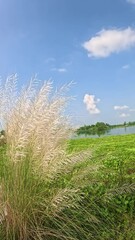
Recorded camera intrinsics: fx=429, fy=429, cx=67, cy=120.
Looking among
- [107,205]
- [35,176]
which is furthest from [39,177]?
[107,205]

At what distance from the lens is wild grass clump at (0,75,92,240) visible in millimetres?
3535

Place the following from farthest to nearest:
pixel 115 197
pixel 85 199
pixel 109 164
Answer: pixel 109 164, pixel 115 197, pixel 85 199

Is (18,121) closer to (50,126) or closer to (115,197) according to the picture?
(50,126)

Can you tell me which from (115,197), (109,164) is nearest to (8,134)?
(115,197)

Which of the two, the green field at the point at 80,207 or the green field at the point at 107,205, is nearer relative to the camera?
the green field at the point at 80,207

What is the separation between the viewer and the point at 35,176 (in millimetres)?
3635

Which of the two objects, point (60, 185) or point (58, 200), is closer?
point (58, 200)

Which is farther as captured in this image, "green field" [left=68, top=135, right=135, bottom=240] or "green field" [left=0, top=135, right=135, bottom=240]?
"green field" [left=68, top=135, right=135, bottom=240]

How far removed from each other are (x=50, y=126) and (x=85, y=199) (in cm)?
100

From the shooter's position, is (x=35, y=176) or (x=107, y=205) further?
(x=107, y=205)

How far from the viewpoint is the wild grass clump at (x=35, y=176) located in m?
3.54

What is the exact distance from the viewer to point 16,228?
3.60 m

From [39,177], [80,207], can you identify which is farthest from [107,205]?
[39,177]

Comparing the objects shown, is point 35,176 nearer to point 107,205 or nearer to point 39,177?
point 39,177
